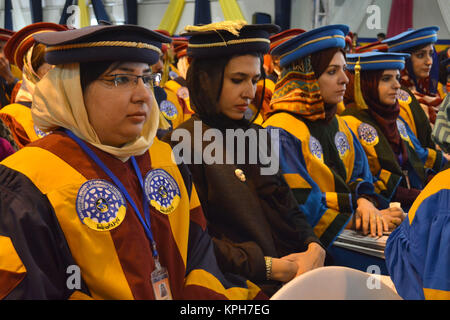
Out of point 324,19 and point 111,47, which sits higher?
point 324,19

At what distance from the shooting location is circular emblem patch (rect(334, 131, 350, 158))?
2.87m

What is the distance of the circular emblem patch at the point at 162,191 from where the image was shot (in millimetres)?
1563

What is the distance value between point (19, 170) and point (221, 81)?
3.57ft

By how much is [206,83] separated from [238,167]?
42 cm

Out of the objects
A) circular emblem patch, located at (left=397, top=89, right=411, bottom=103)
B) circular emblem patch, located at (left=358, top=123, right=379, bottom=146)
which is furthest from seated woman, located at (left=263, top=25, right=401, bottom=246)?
circular emblem patch, located at (left=397, top=89, right=411, bottom=103)

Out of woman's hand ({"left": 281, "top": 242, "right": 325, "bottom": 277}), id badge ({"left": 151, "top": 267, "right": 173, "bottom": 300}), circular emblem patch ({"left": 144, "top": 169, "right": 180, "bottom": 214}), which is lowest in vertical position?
woman's hand ({"left": 281, "top": 242, "right": 325, "bottom": 277})

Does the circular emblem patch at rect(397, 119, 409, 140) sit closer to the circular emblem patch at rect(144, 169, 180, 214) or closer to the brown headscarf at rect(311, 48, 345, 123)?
the brown headscarf at rect(311, 48, 345, 123)

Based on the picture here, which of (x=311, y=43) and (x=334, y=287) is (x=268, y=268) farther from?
(x=311, y=43)

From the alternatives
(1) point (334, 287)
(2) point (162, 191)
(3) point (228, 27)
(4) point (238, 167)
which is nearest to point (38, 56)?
(3) point (228, 27)

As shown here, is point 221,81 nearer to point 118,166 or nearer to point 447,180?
point 118,166

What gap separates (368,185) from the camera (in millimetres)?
2918

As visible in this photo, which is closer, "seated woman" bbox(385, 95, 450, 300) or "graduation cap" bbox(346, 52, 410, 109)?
A: "seated woman" bbox(385, 95, 450, 300)

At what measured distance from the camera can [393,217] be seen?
2631 mm

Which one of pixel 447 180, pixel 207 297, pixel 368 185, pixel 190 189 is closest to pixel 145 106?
pixel 190 189
